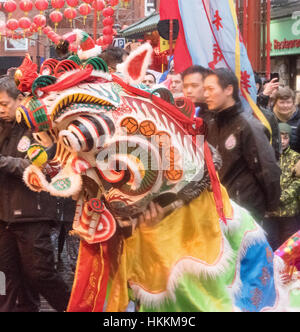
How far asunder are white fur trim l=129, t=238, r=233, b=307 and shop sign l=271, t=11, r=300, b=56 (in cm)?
1003

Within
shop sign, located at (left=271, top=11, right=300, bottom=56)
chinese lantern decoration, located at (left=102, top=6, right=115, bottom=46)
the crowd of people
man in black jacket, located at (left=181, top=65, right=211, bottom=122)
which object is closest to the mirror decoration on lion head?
the crowd of people

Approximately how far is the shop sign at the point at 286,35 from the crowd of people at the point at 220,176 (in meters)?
7.84

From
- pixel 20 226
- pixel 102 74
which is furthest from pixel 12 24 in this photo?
pixel 102 74

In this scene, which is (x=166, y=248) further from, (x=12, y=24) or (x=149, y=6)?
(x=149, y=6)

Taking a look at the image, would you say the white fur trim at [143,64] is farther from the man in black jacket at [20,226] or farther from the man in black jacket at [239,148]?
the man in black jacket at [20,226]

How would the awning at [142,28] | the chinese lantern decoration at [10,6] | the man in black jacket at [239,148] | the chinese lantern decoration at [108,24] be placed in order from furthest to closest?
the chinese lantern decoration at [10,6]
the chinese lantern decoration at [108,24]
the awning at [142,28]
the man in black jacket at [239,148]

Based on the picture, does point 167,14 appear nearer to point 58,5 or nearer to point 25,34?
point 58,5

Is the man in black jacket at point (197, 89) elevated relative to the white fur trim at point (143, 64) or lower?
lower

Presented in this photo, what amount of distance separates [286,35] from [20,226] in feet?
31.7

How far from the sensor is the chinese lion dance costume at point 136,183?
2053 millimetres

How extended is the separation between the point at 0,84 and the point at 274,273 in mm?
1807

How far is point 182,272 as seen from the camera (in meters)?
2.08

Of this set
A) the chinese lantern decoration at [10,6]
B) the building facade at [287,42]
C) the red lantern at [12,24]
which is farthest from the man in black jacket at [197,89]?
the red lantern at [12,24]

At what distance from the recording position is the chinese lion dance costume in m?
2.05
